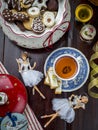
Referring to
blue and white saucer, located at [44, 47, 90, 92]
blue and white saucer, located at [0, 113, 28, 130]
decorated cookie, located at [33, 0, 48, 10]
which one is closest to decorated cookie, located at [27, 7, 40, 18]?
decorated cookie, located at [33, 0, 48, 10]

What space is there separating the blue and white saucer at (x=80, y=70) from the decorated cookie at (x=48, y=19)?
7 centimetres

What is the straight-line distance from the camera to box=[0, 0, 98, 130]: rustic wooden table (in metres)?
1.08

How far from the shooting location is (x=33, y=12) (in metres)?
1.12

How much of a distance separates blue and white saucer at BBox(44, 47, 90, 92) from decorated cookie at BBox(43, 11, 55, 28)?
7cm

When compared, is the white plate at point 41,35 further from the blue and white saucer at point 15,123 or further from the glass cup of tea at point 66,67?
the blue and white saucer at point 15,123

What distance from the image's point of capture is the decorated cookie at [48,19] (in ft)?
3.64

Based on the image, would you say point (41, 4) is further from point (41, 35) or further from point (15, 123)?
point (15, 123)

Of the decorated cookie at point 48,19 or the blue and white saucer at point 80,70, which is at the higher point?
the decorated cookie at point 48,19

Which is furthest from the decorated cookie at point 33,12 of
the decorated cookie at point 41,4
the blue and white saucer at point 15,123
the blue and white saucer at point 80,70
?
the blue and white saucer at point 15,123

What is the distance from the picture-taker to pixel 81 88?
1.10 m

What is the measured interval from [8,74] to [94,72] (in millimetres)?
227

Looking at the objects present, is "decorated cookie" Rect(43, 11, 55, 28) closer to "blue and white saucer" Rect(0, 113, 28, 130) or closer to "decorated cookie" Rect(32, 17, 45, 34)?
"decorated cookie" Rect(32, 17, 45, 34)

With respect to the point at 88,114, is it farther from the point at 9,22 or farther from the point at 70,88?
the point at 9,22

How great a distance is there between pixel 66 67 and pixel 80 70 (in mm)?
38
